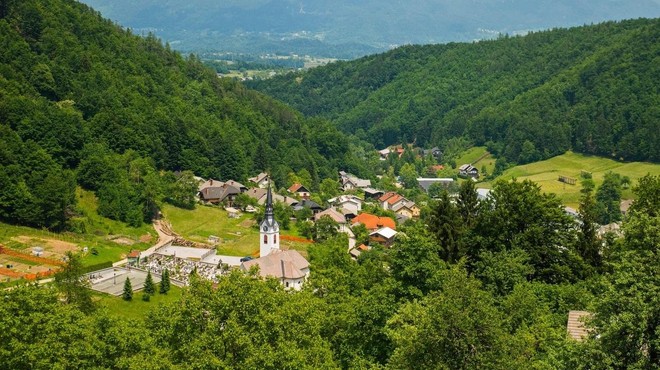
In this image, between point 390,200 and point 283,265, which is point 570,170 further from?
point 283,265

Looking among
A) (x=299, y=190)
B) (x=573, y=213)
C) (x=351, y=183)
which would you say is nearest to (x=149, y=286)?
(x=299, y=190)

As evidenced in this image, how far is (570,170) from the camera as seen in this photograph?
10056 cm

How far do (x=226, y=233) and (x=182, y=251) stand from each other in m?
8.13

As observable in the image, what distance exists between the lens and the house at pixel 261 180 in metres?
80.4

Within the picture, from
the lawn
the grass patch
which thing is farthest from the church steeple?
the grass patch

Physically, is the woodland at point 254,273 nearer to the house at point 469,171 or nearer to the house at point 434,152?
the house at point 469,171

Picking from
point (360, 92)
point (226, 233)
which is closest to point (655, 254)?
point (226, 233)

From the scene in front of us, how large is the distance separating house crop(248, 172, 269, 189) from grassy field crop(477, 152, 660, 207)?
33598mm

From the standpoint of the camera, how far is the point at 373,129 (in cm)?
16100

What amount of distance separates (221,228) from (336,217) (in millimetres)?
10712

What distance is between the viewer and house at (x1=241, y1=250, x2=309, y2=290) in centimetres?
4472

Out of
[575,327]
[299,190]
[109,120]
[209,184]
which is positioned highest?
[109,120]

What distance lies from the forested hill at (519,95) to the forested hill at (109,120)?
1485 inches

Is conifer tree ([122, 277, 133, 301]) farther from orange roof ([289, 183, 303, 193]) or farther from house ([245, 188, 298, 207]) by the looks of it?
orange roof ([289, 183, 303, 193])
